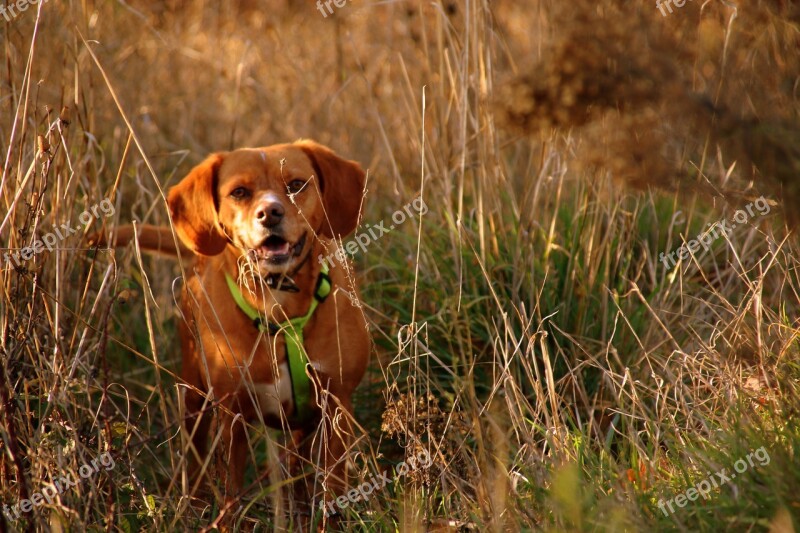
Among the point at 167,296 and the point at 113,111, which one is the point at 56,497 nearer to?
the point at 167,296

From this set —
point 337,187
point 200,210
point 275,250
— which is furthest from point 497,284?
point 200,210

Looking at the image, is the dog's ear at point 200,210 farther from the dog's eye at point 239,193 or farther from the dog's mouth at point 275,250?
the dog's mouth at point 275,250

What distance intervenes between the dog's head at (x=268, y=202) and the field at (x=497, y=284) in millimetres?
274

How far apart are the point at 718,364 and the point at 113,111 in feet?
12.8

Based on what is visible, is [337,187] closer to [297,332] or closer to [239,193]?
[239,193]

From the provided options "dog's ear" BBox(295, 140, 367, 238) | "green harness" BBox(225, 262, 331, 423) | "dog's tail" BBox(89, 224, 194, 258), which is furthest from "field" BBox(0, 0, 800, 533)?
"dog's ear" BBox(295, 140, 367, 238)

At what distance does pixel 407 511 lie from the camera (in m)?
2.78

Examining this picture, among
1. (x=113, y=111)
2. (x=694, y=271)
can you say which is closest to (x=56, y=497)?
(x=694, y=271)

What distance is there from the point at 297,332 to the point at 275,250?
1.07 feet

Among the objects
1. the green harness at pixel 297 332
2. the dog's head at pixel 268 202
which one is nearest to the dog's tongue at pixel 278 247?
the dog's head at pixel 268 202

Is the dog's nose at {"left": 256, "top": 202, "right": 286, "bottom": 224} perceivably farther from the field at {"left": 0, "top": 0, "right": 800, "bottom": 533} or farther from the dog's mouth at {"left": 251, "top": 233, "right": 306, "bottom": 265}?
the field at {"left": 0, "top": 0, "right": 800, "bottom": 533}

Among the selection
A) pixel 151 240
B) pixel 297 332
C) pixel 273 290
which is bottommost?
pixel 297 332

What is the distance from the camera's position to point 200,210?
360 cm

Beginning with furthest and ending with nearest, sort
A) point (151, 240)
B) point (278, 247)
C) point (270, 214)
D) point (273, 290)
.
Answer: point (151, 240)
point (273, 290)
point (278, 247)
point (270, 214)
